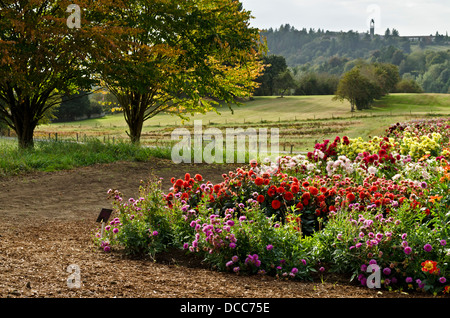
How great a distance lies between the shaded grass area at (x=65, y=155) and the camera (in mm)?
10918

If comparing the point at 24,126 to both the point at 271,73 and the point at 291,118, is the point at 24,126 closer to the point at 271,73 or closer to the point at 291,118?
the point at 291,118

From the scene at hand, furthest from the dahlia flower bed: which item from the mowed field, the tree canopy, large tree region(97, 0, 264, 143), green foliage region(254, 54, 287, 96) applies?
green foliage region(254, 54, 287, 96)

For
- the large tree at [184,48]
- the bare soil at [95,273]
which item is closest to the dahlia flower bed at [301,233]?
the bare soil at [95,273]

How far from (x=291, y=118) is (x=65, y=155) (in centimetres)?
3351

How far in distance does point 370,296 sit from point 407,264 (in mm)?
481

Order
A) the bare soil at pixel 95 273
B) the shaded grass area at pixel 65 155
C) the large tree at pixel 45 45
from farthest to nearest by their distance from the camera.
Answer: the large tree at pixel 45 45 → the shaded grass area at pixel 65 155 → the bare soil at pixel 95 273

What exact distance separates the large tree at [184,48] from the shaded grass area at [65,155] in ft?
6.01

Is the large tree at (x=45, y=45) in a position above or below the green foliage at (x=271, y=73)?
below

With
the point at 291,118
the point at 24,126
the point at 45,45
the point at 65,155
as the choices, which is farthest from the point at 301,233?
the point at 291,118

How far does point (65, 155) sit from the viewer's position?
40.8 feet

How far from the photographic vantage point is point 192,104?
54.6 ft

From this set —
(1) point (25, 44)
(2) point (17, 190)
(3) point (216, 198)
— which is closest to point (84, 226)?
(3) point (216, 198)

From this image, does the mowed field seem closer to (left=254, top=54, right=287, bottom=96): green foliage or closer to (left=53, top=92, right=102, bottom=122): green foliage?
(left=53, top=92, right=102, bottom=122): green foliage

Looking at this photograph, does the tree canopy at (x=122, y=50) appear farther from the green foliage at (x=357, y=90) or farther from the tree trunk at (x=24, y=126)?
the green foliage at (x=357, y=90)
